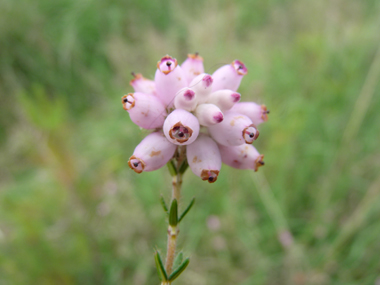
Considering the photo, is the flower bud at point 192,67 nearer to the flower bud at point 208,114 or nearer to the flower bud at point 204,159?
the flower bud at point 208,114

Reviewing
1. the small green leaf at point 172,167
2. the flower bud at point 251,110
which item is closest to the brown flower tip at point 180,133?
the small green leaf at point 172,167

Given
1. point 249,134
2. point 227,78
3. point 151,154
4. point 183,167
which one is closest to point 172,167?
point 183,167

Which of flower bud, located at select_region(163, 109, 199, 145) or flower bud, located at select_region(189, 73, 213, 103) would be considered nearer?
flower bud, located at select_region(163, 109, 199, 145)

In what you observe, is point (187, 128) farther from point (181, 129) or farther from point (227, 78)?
point (227, 78)

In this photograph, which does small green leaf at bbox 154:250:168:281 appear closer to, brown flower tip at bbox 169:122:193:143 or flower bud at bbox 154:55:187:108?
brown flower tip at bbox 169:122:193:143

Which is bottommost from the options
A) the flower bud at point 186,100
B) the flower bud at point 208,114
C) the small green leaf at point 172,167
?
the small green leaf at point 172,167

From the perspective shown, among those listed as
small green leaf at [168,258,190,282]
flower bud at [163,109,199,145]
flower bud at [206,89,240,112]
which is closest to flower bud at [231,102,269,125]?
flower bud at [206,89,240,112]

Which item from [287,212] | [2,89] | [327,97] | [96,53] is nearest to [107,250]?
[287,212]
